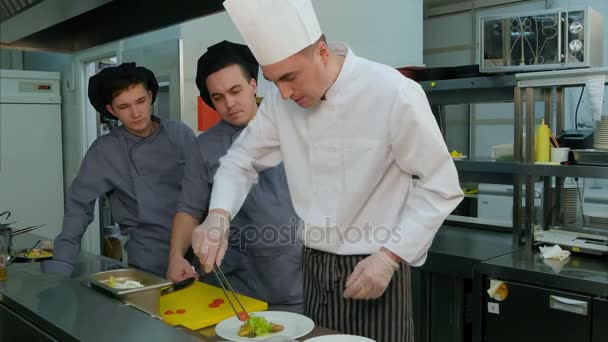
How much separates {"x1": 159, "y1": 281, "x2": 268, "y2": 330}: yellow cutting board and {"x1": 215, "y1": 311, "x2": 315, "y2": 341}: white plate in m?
0.06

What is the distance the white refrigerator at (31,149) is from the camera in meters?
4.32

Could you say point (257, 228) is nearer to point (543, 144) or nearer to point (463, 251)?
point (463, 251)

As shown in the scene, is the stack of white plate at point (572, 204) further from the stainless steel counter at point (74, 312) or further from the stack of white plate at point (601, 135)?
the stainless steel counter at point (74, 312)

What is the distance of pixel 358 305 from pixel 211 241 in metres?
0.41

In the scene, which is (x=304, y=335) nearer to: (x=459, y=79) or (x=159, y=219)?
(x=159, y=219)

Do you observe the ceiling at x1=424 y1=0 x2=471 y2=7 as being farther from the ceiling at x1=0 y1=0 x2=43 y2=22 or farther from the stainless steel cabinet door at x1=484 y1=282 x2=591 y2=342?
the ceiling at x1=0 y1=0 x2=43 y2=22

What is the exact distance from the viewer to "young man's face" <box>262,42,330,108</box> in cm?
130

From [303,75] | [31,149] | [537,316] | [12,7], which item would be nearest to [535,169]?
[537,316]

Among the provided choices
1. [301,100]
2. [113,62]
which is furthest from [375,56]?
[301,100]

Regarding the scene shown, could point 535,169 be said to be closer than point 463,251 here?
Yes

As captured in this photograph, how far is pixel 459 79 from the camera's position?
306 cm

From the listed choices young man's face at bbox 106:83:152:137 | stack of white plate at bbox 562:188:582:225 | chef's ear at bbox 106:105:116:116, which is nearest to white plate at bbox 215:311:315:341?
young man's face at bbox 106:83:152:137

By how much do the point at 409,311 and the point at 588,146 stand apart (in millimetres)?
1731

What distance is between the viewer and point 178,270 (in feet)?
5.91
